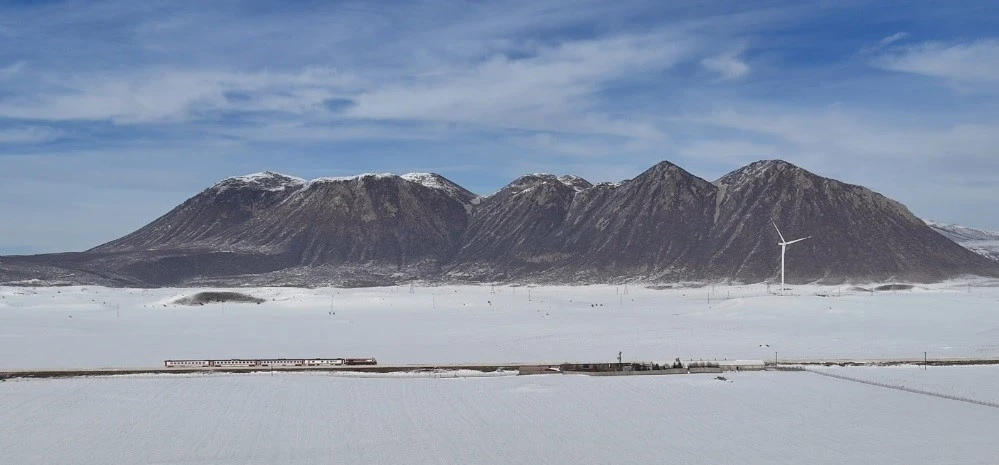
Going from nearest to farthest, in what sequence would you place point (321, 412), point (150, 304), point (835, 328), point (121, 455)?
point (121, 455) → point (321, 412) → point (835, 328) → point (150, 304)

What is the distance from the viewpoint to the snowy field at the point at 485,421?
4059 centimetres

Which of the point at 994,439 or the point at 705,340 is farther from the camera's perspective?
the point at 705,340

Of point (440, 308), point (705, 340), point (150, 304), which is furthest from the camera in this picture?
point (150, 304)

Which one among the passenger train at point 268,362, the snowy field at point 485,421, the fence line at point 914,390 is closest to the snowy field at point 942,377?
the fence line at point 914,390

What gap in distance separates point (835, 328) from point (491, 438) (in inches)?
2701

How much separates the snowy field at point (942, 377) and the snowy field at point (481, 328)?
705cm

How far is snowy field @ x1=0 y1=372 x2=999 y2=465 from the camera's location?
133ft

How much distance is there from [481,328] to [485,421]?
175 feet

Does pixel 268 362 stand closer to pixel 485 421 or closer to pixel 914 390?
pixel 485 421

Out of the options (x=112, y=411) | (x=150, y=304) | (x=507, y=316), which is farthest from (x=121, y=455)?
(x=150, y=304)

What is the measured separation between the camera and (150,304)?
148000 mm

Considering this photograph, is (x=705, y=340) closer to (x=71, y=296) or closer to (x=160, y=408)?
(x=160, y=408)

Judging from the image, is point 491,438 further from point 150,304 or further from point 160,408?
point 150,304

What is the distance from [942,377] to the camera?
2522 inches
